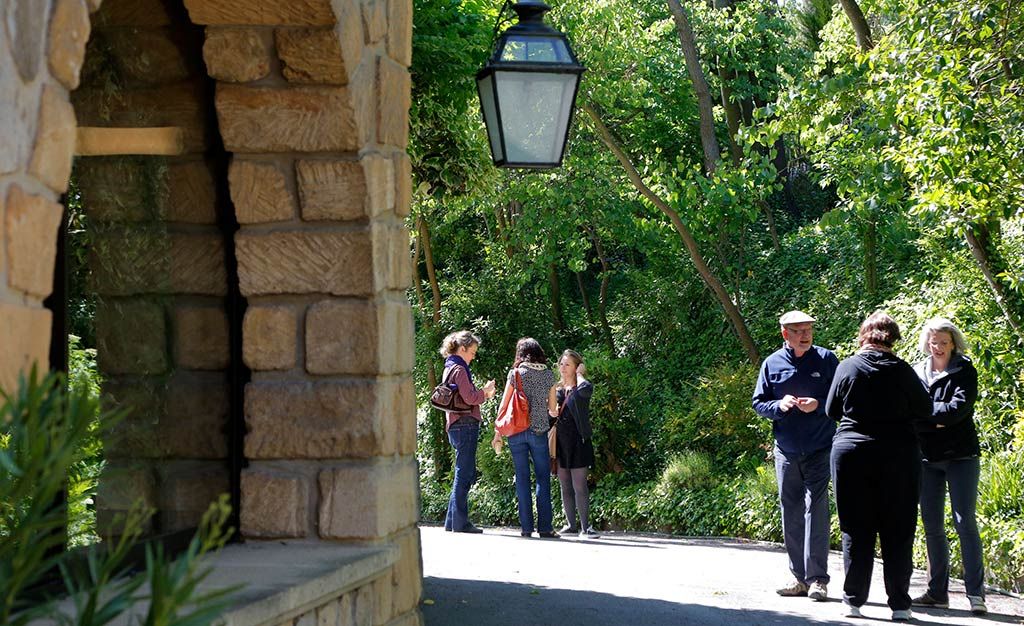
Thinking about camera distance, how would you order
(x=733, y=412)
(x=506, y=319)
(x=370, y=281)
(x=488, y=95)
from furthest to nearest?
1. (x=506, y=319)
2. (x=733, y=412)
3. (x=488, y=95)
4. (x=370, y=281)

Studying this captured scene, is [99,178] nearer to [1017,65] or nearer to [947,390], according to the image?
[947,390]

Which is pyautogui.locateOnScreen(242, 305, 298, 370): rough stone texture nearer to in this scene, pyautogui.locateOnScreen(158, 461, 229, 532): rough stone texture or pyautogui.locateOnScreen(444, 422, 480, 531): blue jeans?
pyautogui.locateOnScreen(158, 461, 229, 532): rough stone texture

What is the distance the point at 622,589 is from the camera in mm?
8953

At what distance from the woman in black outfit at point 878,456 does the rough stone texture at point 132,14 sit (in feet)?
14.3

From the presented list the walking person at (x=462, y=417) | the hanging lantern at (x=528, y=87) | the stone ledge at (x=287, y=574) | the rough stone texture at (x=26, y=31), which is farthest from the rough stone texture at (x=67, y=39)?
the walking person at (x=462, y=417)

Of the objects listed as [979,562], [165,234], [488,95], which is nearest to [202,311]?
[165,234]

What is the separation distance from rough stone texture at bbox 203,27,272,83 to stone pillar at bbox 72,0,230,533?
0.42 ft

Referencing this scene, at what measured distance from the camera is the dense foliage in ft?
30.5

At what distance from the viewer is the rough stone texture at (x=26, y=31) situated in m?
2.57

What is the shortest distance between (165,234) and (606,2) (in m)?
13.2

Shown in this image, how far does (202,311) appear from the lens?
503 cm

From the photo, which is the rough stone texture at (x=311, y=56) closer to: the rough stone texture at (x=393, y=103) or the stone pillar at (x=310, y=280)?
the stone pillar at (x=310, y=280)

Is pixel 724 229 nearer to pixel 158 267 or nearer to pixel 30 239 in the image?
pixel 158 267

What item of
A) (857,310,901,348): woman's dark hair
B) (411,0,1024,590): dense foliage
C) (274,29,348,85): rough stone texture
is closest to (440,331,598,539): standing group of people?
(411,0,1024,590): dense foliage
